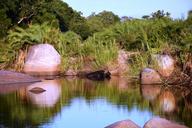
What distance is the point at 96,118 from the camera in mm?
15203

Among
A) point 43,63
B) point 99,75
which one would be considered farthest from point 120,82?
point 43,63

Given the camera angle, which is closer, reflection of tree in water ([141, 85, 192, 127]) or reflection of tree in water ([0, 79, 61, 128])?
reflection of tree in water ([0, 79, 61, 128])

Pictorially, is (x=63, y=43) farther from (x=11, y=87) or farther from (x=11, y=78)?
(x=11, y=87)

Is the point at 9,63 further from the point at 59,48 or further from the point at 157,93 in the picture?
the point at 157,93

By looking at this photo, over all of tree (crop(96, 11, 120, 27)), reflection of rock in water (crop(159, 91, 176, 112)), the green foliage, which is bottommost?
reflection of rock in water (crop(159, 91, 176, 112))

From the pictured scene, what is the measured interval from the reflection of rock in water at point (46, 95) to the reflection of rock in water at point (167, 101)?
138 inches

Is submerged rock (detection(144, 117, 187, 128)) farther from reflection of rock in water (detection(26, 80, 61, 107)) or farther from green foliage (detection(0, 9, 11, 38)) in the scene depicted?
green foliage (detection(0, 9, 11, 38))

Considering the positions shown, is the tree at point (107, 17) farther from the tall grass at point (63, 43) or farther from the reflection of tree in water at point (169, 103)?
the reflection of tree in water at point (169, 103)

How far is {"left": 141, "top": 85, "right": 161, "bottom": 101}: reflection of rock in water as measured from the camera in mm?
19730

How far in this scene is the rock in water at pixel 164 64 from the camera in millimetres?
23759

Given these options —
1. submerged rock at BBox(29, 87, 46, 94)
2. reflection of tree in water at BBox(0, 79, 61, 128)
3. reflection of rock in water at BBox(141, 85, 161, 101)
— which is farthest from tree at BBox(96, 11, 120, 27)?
reflection of tree in water at BBox(0, 79, 61, 128)

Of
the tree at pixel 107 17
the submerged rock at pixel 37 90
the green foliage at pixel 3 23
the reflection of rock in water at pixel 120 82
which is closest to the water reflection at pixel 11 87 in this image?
the submerged rock at pixel 37 90

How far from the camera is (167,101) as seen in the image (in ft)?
61.5

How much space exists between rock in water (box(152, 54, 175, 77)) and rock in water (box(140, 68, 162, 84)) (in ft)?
1.13
